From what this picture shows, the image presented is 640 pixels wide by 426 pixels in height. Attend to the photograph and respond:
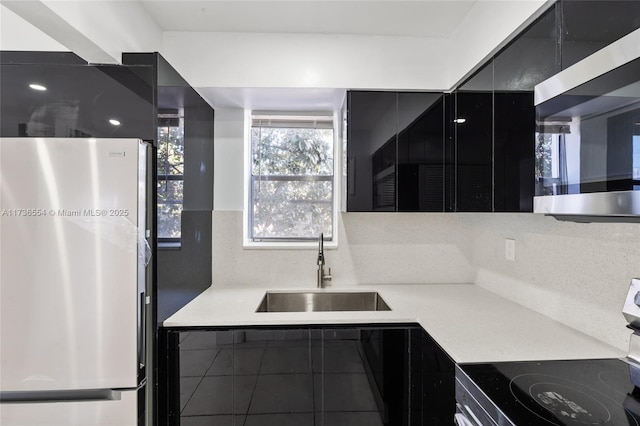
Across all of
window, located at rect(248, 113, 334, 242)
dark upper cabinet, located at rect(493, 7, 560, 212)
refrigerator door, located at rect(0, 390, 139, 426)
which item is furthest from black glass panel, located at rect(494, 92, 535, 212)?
refrigerator door, located at rect(0, 390, 139, 426)

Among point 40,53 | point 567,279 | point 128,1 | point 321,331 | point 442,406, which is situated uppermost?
point 128,1

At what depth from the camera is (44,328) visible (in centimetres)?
123

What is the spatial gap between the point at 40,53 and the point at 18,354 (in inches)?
49.4

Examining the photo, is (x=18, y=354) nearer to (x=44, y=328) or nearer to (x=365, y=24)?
(x=44, y=328)

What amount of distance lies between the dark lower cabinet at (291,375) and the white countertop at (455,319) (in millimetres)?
53

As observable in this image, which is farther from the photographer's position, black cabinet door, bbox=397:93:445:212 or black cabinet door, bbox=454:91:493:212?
black cabinet door, bbox=397:93:445:212

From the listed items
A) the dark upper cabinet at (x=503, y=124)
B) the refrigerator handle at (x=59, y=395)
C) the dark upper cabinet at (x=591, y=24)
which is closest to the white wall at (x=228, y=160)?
the refrigerator handle at (x=59, y=395)

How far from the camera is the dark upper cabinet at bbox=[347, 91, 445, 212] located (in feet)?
5.99

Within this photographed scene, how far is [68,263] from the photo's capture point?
48.4 inches

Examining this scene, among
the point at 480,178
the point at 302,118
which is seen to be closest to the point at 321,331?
the point at 480,178

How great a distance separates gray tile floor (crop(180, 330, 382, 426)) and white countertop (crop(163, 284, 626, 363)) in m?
0.08

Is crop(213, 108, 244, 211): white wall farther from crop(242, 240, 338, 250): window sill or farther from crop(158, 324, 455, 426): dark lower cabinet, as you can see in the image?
crop(158, 324, 455, 426): dark lower cabinet

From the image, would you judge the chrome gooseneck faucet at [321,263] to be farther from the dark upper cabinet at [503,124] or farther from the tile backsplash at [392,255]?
the dark upper cabinet at [503,124]

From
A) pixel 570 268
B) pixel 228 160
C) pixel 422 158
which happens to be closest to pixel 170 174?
pixel 228 160
